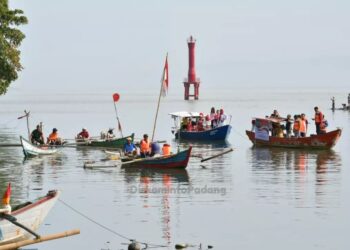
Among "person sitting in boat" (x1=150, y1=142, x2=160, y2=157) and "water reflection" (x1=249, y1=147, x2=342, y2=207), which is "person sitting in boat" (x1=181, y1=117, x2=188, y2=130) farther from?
"person sitting in boat" (x1=150, y1=142, x2=160, y2=157)

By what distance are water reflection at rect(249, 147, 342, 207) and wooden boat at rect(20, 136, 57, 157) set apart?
11.3 m

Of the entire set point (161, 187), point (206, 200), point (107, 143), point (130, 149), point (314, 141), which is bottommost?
point (206, 200)


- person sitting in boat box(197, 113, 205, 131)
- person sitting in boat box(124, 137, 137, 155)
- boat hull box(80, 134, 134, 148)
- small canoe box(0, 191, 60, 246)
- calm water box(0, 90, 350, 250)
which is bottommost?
calm water box(0, 90, 350, 250)

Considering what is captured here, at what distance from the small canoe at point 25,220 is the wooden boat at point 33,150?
23.8 meters

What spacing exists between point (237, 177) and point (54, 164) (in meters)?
10.8

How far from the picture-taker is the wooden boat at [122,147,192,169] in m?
41.4

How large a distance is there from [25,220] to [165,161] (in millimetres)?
18356

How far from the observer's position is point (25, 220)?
2358cm

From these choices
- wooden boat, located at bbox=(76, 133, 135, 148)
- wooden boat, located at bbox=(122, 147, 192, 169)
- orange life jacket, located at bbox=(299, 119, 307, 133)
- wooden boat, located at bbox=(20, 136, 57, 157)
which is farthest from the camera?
wooden boat, located at bbox=(76, 133, 135, 148)

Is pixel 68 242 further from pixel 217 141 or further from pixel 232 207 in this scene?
pixel 217 141

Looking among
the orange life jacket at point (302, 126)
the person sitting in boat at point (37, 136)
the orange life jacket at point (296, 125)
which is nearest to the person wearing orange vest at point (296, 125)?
the orange life jacket at point (296, 125)

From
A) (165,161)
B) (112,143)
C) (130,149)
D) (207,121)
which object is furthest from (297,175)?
(207,121)

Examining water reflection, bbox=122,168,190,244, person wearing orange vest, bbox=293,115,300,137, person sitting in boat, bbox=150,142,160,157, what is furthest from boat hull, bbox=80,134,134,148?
person sitting in boat, bbox=150,142,160,157

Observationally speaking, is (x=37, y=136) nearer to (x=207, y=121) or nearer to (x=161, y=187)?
(x=207, y=121)
